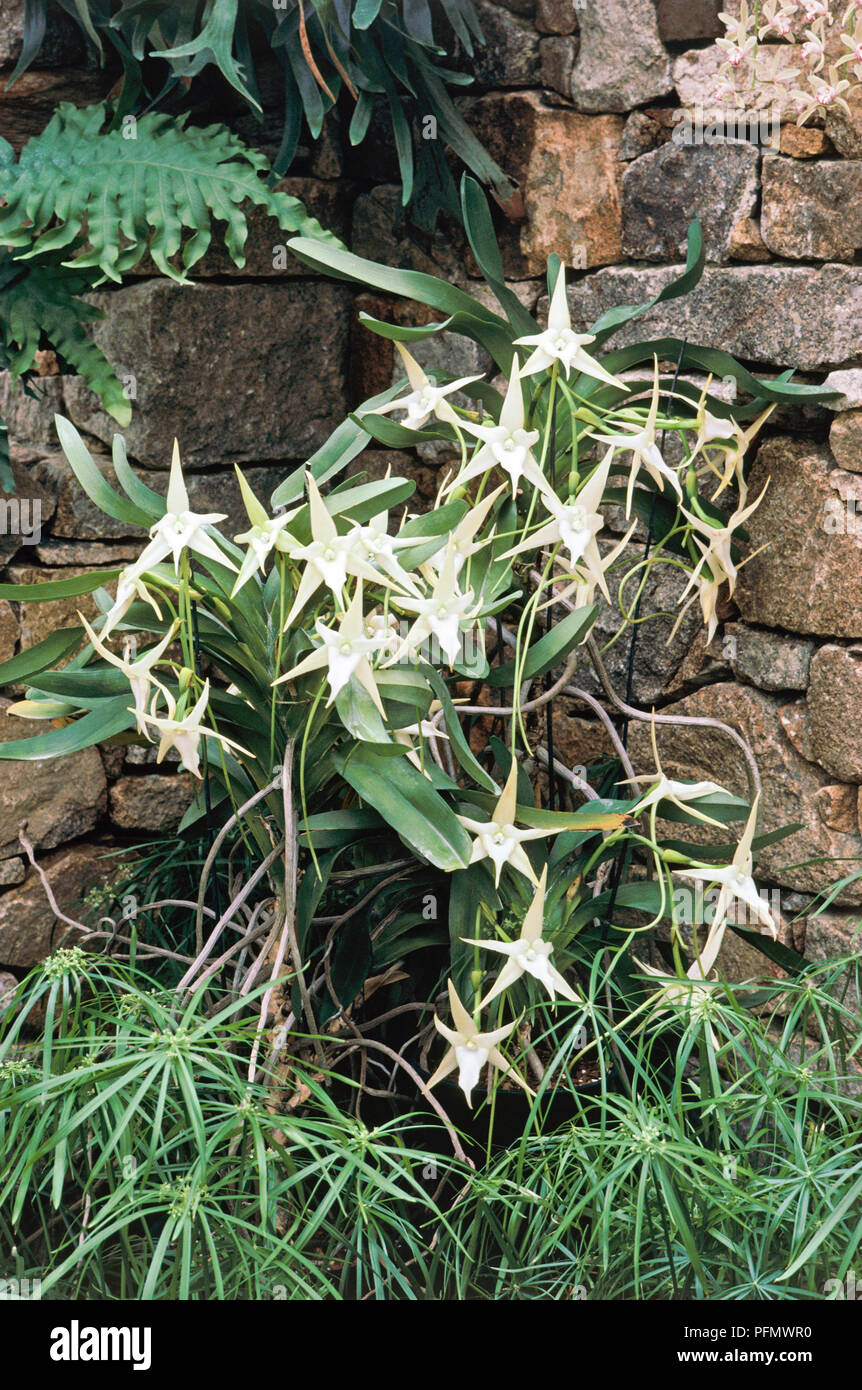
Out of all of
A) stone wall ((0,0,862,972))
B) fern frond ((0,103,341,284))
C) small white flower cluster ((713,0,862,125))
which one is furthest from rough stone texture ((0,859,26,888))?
small white flower cluster ((713,0,862,125))

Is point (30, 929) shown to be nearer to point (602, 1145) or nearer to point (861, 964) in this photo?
point (602, 1145)

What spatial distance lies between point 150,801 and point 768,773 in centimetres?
111

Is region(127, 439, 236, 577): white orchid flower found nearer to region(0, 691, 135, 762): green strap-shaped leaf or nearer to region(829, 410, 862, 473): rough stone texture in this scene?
region(0, 691, 135, 762): green strap-shaped leaf

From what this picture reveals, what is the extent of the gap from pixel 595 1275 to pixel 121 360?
1621 millimetres

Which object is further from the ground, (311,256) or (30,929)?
(311,256)

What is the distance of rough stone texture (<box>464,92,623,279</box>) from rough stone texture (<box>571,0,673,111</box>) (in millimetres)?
35

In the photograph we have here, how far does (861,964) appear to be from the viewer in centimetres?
154

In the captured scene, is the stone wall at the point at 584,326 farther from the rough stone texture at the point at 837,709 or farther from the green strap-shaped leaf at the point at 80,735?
the green strap-shaped leaf at the point at 80,735

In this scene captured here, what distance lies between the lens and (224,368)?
2.16m

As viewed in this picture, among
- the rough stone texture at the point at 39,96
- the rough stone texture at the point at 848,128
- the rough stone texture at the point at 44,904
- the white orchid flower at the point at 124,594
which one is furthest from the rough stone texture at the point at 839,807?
the rough stone texture at the point at 39,96

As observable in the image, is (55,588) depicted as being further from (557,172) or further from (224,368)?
(557,172)

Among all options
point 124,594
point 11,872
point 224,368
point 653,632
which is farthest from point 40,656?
point 653,632

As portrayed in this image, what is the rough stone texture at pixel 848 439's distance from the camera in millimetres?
1685
